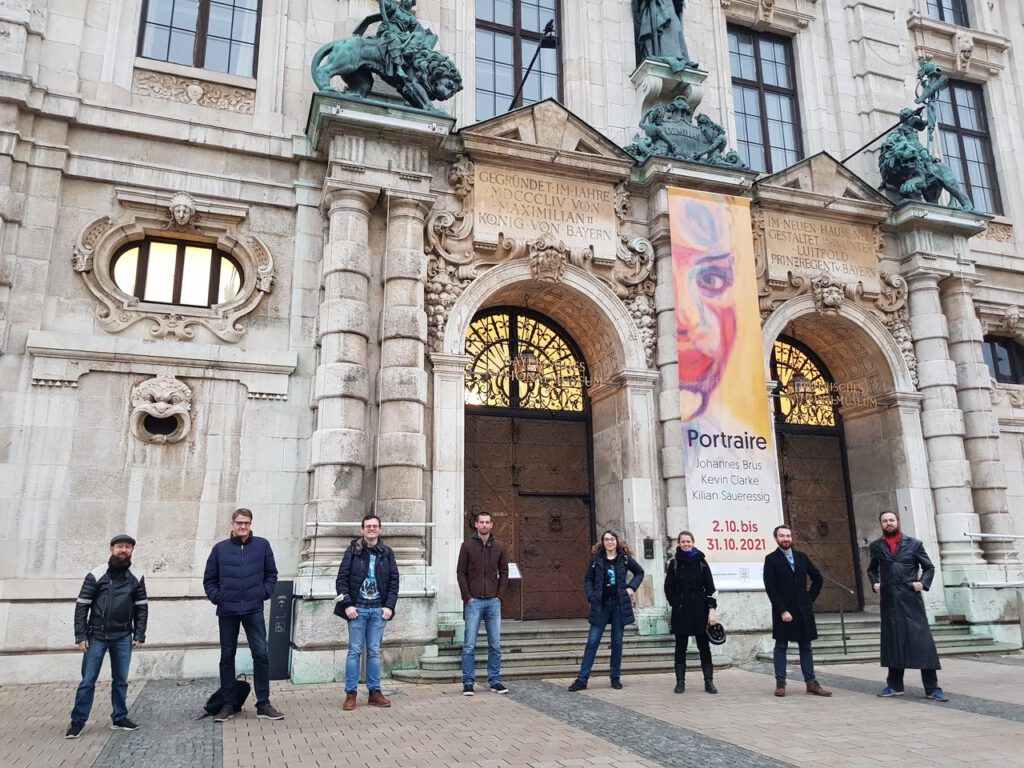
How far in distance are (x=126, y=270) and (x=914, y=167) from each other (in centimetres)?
1372

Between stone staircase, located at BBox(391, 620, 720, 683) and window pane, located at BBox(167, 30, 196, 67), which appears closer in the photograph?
stone staircase, located at BBox(391, 620, 720, 683)

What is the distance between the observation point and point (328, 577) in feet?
32.3

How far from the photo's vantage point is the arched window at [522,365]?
13.5 m

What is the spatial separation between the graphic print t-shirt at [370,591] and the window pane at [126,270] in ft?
18.4

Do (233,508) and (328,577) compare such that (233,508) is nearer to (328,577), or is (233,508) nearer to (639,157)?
(328,577)

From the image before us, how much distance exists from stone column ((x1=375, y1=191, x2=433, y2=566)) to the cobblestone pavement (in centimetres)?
209

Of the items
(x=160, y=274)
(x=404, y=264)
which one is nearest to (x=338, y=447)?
(x=404, y=264)

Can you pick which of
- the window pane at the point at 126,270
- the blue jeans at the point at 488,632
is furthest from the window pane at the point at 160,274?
the blue jeans at the point at 488,632

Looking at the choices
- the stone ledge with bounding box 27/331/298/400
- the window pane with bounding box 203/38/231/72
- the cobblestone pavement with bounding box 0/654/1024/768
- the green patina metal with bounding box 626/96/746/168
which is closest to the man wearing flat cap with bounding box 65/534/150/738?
the cobblestone pavement with bounding box 0/654/1024/768

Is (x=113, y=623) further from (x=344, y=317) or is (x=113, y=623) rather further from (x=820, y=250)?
(x=820, y=250)

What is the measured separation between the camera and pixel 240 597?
7441mm

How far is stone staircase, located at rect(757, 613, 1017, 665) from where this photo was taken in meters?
11.3

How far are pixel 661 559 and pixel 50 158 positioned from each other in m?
10.2

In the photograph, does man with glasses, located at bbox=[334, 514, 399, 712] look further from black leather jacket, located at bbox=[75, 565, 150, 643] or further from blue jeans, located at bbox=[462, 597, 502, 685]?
black leather jacket, located at bbox=[75, 565, 150, 643]
